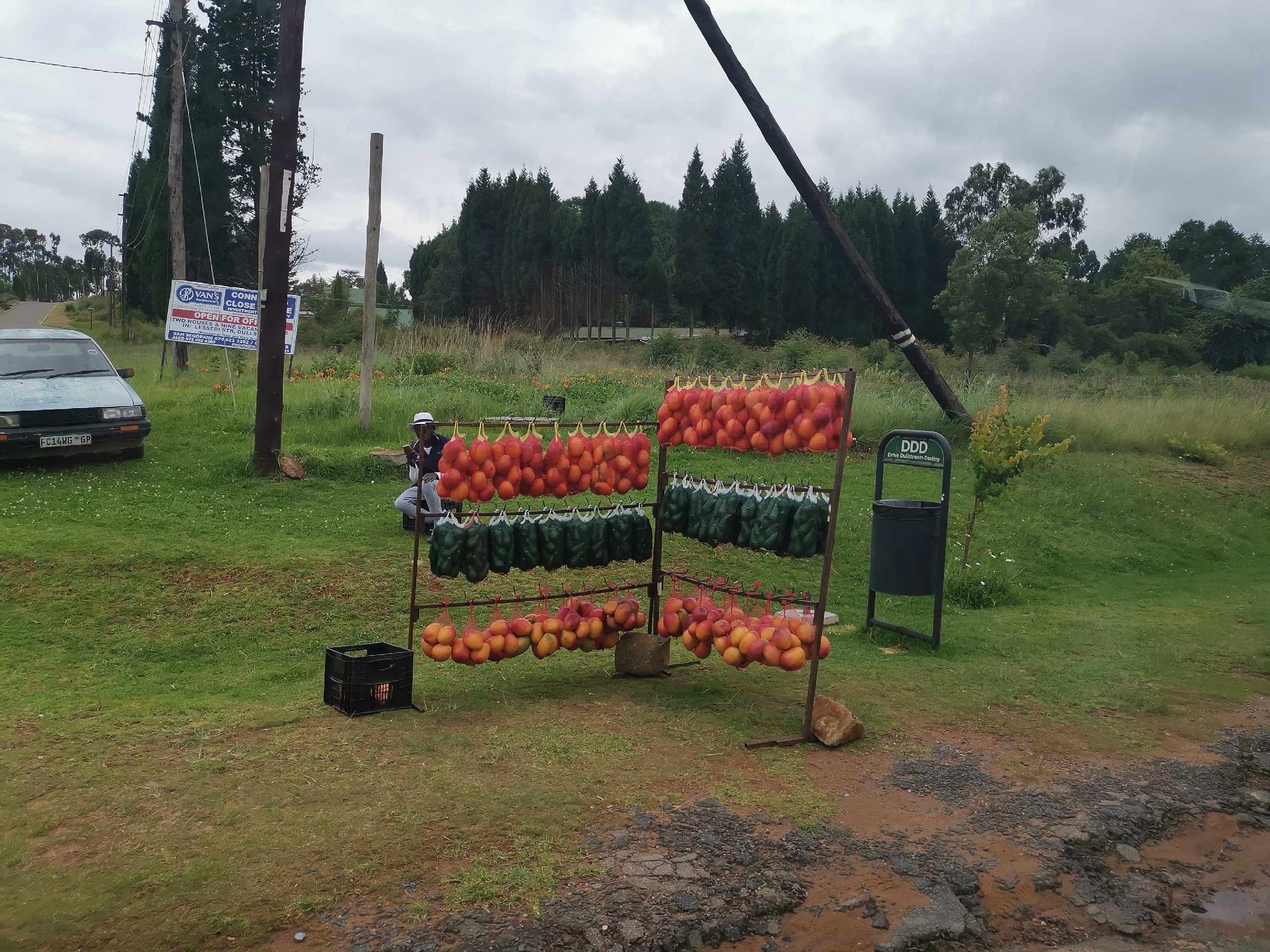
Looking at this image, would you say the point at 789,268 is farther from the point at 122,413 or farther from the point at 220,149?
the point at 122,413

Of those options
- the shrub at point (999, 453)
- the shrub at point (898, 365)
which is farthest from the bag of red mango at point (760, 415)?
the shrub at point (898, 365)

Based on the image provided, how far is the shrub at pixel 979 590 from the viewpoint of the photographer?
10.8m

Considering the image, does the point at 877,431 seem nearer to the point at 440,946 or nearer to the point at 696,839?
the point at 696,839

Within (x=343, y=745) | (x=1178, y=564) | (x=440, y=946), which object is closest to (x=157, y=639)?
(x=343, y=745)

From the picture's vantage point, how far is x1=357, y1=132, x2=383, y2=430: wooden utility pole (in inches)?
561

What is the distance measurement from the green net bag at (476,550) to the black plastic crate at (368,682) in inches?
25.5

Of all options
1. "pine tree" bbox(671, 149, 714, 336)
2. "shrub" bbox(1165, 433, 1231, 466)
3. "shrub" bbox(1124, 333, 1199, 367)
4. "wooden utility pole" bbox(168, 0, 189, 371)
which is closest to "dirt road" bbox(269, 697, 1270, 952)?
"shrub" bbox(1165, 433, 1231, 466)

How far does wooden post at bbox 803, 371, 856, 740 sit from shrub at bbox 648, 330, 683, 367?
27594 millimetres

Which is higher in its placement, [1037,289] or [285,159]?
[1037,289]

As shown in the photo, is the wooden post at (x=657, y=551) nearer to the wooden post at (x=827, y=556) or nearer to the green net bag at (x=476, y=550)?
the green net bag at (x=476, y=550)

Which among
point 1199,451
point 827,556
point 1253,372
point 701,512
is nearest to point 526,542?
point 701,512

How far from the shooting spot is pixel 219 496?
11688 millimetres

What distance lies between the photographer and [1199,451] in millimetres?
20297

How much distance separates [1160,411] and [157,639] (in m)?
21.7
